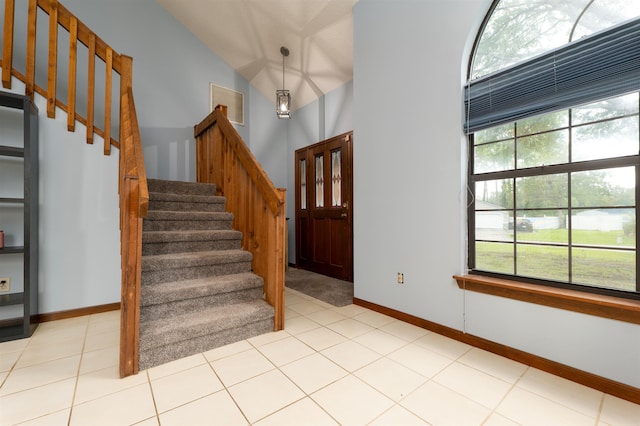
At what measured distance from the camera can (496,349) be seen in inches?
79.6

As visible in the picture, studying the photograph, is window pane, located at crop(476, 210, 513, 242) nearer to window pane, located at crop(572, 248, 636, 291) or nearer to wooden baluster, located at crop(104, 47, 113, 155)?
window pane, located at crop(572, 248, 636, 291)

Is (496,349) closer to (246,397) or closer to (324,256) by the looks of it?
(246,397)

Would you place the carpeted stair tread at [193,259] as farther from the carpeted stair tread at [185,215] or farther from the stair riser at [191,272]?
the carpeted stair tread at [185,215]

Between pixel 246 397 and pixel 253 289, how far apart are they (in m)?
1.10

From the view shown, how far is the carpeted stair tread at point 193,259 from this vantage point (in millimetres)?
2273

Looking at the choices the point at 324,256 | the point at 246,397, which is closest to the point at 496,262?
the point at 246,397

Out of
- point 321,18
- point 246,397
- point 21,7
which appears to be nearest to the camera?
point 246,397

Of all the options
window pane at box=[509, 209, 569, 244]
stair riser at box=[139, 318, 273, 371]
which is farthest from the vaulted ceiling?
stair riser at box=[139, 318, 273, 371]

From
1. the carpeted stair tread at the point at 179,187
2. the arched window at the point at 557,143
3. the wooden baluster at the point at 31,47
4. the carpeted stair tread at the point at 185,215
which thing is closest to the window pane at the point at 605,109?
the arched window at the point at 557,143

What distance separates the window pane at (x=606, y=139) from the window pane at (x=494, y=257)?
2.49 ft

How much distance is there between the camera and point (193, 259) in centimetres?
245

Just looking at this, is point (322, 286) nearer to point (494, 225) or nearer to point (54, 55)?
point (494, 225)

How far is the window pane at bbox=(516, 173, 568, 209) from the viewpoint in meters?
1.84

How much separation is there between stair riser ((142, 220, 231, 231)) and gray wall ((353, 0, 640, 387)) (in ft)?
5.22
